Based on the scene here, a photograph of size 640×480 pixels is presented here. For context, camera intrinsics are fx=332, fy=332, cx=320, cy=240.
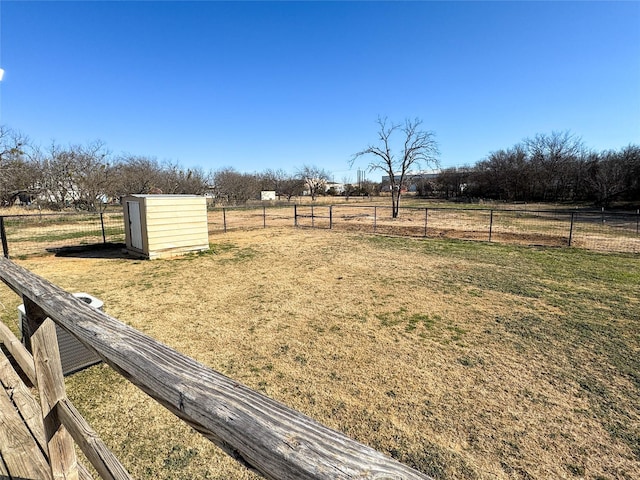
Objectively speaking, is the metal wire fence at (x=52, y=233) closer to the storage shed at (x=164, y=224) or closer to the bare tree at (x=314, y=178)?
the storage shed at (x=164, y=224)

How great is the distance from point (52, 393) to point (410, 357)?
308cm

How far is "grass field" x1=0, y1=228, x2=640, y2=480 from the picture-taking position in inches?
90.6

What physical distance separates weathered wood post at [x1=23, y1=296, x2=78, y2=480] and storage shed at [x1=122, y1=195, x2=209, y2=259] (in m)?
7.72

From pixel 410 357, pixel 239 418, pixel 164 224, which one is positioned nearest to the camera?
pixel 239 418

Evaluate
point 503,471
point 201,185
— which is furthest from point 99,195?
point 503,471

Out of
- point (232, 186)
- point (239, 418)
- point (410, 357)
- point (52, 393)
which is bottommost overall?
point (410, 357)

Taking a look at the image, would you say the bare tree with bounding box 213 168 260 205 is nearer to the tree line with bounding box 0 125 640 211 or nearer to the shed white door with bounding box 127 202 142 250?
the tree line with bounding box 0 125 640 211

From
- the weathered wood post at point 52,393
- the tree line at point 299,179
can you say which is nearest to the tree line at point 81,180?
the tree line at point 299,179

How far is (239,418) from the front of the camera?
1.99 ft

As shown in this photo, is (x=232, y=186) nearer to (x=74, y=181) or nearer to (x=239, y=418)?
(x=74, y=181)

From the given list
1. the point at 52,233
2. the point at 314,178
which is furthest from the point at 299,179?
the point at 52,233

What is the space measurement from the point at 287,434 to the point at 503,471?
230 centimetres

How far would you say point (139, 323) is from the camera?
438 centimetres

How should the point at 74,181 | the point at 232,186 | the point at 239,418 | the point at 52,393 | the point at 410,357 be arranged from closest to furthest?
the point at 239,418 < the point at 52,393 < the point at 410,357 < the point at 74,181 < the point at 232,186
